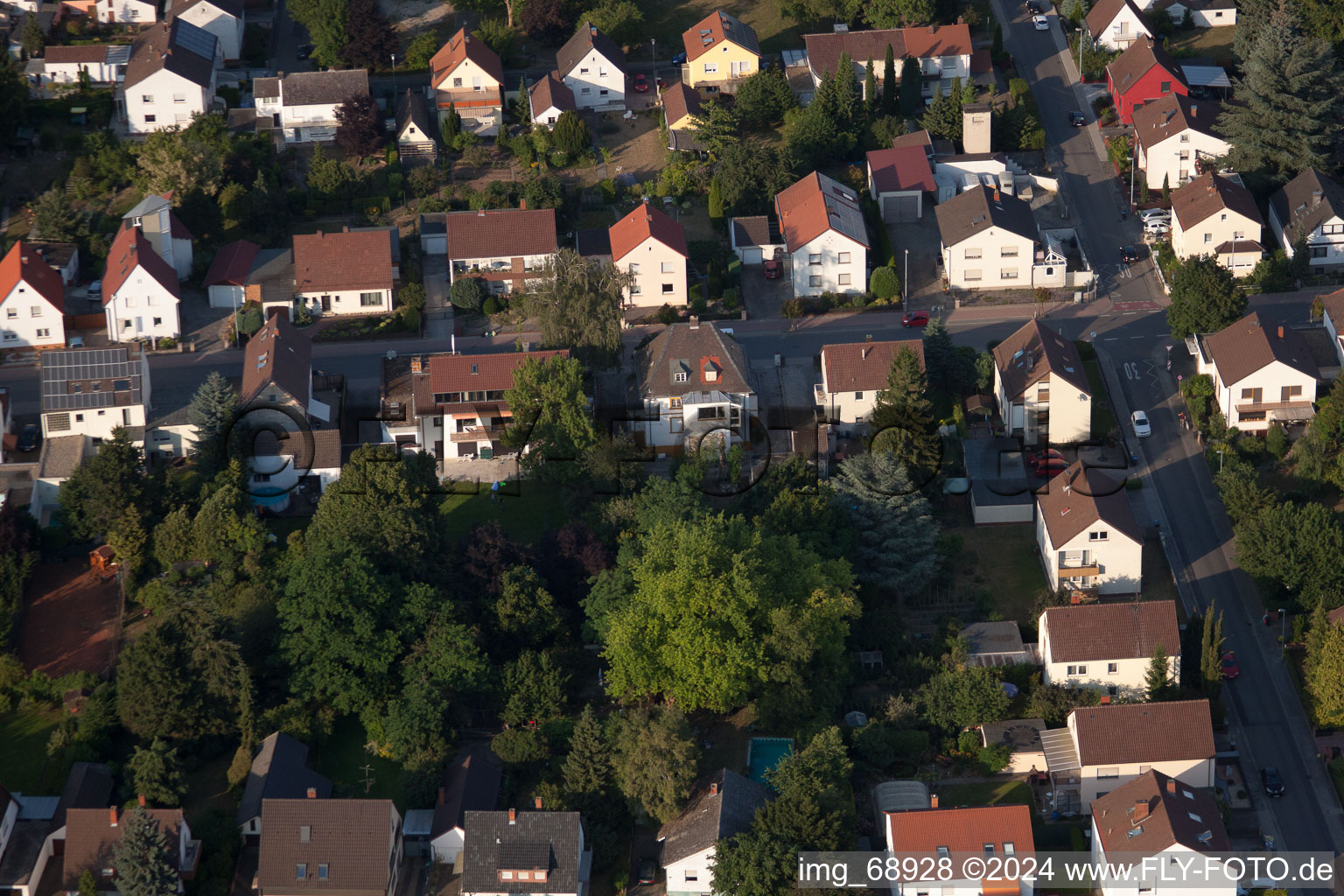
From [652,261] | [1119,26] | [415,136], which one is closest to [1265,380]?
[652,261]

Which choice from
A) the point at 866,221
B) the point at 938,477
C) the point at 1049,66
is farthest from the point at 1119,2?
the point at 938,477

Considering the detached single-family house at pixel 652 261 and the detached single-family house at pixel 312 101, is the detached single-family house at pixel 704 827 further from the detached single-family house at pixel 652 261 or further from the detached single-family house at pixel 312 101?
the detached single-family house at pixel 312 101

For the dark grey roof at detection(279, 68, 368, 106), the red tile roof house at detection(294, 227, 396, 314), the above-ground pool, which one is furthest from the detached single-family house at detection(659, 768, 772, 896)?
the dark grey roof at detection(279, 68, 368, 106)

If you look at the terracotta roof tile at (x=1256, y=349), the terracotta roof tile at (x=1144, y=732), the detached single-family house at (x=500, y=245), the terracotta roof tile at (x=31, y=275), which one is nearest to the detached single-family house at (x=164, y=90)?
the terracotta roof tile at (x=31, y=275)

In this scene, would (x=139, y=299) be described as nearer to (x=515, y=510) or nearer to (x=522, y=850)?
(x=515, y=510)

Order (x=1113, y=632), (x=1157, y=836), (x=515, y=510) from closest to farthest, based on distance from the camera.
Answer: (x=1157, y=836), (x=1113, y=632), (x=515, y=510)
